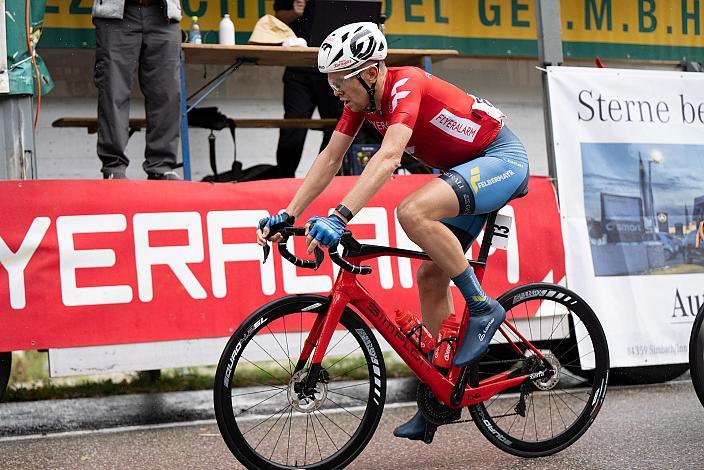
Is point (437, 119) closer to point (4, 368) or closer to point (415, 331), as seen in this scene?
point (415, 331)

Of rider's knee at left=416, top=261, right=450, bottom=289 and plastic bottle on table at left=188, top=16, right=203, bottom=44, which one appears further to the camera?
plastic bottle on table at left=188, top=16, right=203, bottom=44

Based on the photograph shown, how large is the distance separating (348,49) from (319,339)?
1.23 metres

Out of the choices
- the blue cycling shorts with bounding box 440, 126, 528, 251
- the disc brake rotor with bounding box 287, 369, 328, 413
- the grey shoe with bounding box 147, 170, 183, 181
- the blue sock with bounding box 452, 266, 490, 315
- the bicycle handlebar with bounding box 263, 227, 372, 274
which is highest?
the grey shoe with bounding box 147, 170, 183, 181

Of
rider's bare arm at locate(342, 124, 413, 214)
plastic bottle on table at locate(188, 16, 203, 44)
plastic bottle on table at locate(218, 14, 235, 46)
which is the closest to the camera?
rider's bare arm at locate(342, 124, 413, 214)

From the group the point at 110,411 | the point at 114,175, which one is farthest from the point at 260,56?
the point at 110,411

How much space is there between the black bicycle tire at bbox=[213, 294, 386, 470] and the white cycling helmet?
3.26 feet

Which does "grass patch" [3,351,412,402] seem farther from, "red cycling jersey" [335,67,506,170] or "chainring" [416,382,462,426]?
"red cycling jersey" [335,67,506,170]

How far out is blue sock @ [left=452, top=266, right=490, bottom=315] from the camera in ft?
14.9

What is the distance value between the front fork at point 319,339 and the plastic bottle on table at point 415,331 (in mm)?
316

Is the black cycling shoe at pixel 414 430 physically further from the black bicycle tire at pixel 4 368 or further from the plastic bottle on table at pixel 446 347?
the black bicycle tire at pixel 4 368

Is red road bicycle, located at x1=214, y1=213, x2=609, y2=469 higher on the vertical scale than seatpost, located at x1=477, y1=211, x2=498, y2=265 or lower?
lower

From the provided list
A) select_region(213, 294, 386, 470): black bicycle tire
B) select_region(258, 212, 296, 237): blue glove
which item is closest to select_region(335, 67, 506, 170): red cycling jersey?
select_region(258, 212, 296, 237): blue glove

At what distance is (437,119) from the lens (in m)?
4.66

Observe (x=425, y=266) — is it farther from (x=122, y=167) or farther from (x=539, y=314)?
(x=122, y=167)
